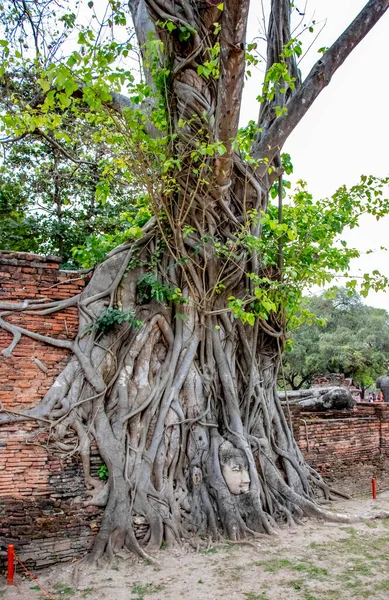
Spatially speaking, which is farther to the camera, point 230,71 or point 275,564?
point 230,71

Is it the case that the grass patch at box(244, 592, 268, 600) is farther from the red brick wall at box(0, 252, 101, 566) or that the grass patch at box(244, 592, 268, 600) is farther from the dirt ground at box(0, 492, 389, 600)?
the red brick wall at box(0, 252, 101, 566)

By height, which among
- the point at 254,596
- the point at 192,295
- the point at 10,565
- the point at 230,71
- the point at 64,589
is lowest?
the point at 254,596

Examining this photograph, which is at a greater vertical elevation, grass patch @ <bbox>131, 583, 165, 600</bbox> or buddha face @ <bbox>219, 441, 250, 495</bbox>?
buddha face @ <bbox>219, 441, 250, 495</bbox>

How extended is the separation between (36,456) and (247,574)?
7.28 feet

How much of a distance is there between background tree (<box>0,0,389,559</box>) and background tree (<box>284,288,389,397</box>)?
52.2 ft

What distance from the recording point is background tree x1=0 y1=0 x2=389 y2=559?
17.2 feet

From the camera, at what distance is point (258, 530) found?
5418 millimetres

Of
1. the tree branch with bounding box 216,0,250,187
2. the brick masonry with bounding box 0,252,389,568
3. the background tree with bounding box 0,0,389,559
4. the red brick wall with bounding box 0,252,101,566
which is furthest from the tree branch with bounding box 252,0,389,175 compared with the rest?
the red brick wall with bounding box 0,252,101,566

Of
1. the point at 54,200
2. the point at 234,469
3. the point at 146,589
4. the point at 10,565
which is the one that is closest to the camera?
the point at 146,589

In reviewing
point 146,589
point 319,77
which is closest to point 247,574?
point 146,589

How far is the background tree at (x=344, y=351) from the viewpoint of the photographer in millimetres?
23109

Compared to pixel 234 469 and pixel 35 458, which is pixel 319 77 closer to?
pixel 234 469

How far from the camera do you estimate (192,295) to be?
6148 millimetres

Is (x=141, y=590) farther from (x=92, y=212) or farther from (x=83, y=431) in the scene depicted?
(x=92, y=212)
